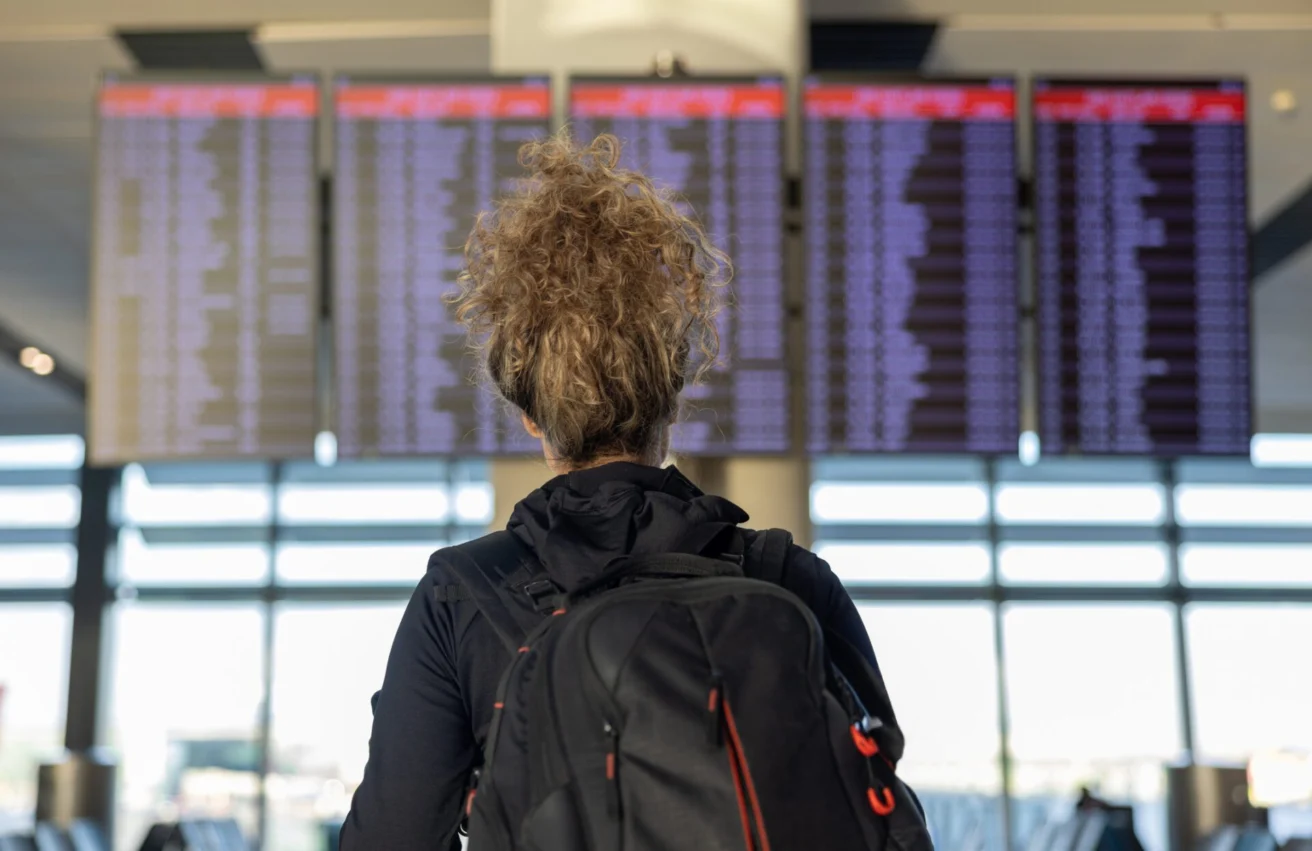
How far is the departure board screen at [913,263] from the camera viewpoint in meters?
3.96

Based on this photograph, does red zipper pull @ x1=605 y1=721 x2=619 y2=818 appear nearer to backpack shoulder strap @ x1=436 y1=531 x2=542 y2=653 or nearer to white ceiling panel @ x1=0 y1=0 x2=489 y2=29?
backpack shoulder strap @ x1=436 y1=531 x2=542 y2=653

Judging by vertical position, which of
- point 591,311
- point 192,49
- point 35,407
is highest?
point 192,49

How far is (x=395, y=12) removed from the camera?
4898mm

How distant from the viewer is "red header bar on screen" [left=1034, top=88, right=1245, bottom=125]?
4.12 meters

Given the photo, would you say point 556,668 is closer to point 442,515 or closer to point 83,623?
point 442,515

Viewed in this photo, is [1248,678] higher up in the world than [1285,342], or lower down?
lower down

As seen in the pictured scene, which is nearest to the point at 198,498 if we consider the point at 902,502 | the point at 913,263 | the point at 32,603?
the point at 32,603

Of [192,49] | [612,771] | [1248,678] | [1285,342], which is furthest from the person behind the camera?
[1248,678]

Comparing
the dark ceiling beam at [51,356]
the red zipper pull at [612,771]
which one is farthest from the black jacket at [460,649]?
the dark ceiling beam at [51,356]

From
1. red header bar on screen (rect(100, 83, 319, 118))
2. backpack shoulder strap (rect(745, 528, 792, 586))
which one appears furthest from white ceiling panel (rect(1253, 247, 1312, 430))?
backpack shoulder strap (rect(745, 528, 792, 586))

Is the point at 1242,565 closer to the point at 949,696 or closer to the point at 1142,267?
the point at 949,696

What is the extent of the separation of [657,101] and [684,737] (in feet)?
10.1

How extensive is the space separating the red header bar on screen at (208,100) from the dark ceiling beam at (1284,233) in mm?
4460

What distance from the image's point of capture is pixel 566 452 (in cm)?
132
